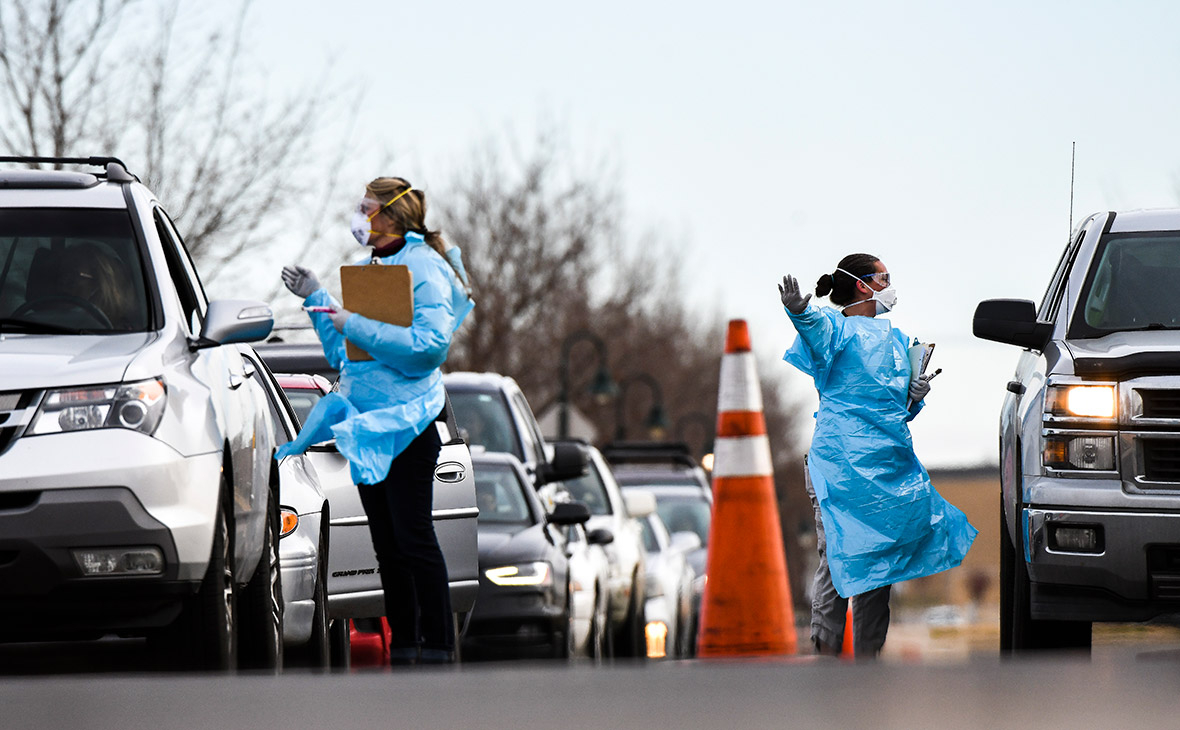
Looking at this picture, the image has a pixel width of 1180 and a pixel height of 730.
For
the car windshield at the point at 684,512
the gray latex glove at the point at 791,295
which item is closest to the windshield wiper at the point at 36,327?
the gray latex glove at the point at 791,295

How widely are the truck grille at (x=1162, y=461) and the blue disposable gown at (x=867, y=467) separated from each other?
37.7 inches

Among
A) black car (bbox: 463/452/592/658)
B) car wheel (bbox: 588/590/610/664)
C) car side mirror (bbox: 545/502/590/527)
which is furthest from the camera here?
car wheel (bbox: 588/590/610/664)

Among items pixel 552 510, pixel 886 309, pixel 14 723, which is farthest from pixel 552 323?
pixel 14 723

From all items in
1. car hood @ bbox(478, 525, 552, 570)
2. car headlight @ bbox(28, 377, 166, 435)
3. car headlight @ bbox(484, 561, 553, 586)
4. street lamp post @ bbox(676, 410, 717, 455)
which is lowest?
street lamp post @ bbox(676, 410, 717, 455)

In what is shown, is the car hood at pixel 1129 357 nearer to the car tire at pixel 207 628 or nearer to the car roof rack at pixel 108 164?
the car tire at pixel 207 628

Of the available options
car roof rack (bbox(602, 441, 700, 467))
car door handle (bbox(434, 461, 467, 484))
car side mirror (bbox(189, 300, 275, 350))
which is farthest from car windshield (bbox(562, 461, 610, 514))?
car roof rack (bbox(602, 441, 700, 467))

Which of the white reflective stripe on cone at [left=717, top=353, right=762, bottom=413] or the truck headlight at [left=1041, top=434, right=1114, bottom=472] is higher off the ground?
the white reflective stripe on cone at [left=717, top=353, right=762, bottom=413]

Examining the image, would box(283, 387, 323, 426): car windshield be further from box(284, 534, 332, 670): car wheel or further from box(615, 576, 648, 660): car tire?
box(615, 576, 648, 660): car tire

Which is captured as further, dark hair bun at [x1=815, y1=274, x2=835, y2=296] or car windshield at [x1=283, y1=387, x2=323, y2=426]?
car windshield at [x1=283, y1=387, x2=323, y2=426]

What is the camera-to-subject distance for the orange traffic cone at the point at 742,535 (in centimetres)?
1068

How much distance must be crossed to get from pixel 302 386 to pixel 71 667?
3.07 meters

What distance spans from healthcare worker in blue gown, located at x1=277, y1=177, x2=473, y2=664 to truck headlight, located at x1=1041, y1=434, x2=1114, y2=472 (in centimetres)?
234

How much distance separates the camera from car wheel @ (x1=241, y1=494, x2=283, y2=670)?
8.13 m

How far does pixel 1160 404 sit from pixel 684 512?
16394 millimetres
